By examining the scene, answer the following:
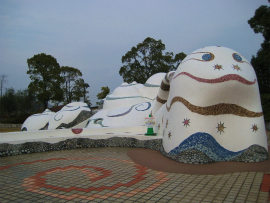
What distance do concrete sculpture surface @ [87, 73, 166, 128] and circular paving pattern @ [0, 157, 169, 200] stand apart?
5334mm

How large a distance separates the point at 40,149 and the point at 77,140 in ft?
3.96

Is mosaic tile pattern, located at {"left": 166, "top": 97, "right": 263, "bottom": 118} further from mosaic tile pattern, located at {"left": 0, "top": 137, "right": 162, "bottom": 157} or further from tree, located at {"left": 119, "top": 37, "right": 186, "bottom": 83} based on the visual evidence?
tree, located at {"left": 119, "top": 37, "right": 186, "bottom": 83}

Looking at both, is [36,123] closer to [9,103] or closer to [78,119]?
[78,119]

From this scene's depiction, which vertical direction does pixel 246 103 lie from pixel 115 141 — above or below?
above

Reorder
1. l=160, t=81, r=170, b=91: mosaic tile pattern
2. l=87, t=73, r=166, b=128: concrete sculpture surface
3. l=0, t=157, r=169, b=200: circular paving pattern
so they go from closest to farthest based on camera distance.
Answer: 1. l=0, t=157, r=169, b=200: circular paving pattern
2. l=160, t=81, r=170, b=91: mosaic tile pattern
3. l=87, t=73, r=166, b=128: concrete sculpture surface

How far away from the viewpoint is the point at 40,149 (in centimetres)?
696

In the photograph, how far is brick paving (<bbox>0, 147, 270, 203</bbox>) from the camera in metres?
3.14

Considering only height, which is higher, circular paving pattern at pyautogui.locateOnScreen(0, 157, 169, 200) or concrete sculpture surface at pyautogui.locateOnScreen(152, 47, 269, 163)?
concrete sculpture surface at pyautogui.locateOnScreen(152, 47, 269, 163)

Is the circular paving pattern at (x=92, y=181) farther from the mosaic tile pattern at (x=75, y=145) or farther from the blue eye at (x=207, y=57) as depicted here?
the blue eye at (x=207, y=57)

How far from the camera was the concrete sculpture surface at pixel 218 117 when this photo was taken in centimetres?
502

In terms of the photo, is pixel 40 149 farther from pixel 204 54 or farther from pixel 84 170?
pixel 204 54

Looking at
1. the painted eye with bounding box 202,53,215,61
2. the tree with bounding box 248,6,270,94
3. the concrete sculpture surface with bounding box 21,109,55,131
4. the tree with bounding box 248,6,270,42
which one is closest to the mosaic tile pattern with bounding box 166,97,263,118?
the painted eye with bounding box 202,53,215,61

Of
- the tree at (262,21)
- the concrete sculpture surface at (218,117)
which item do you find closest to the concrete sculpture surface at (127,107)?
the concrete sculpture surface at (218,117)

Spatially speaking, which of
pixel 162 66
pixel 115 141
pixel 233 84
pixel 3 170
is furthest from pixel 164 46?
pixel 3 170
